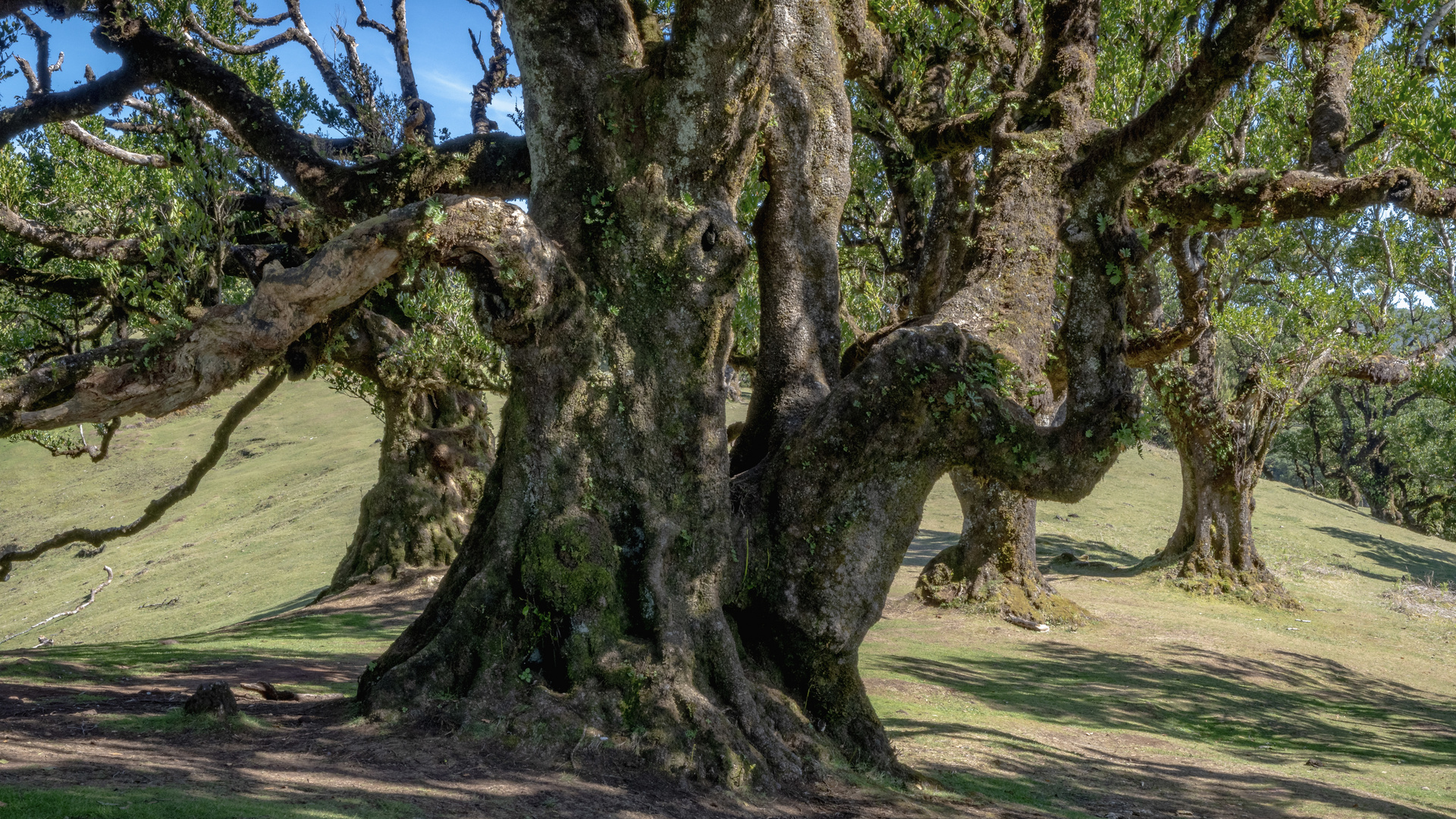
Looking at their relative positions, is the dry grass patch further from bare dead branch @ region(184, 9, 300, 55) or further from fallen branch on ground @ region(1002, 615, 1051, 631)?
bare dead branch @ region(184, 9, 300, 55)

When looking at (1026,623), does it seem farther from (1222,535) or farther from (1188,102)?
(1188,102)

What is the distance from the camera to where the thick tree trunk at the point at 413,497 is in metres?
16.6

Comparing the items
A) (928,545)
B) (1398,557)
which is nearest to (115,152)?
(928,545)

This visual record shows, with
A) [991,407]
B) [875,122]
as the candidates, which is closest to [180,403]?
[991,407]

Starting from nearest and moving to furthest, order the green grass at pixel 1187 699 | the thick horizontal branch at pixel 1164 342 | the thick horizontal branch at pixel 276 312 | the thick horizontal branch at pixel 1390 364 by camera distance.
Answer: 1. the thick horizontal branch at pixel 276 312
2. the green grass at pixel 1187 699
3. the thick horizontal branch at pixel 1164 342
4. the thick horizontal branch at pixel 1390 364

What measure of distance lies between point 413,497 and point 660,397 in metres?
11.1

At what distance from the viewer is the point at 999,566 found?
16.4m

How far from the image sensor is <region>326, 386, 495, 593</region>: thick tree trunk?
16.6 meters

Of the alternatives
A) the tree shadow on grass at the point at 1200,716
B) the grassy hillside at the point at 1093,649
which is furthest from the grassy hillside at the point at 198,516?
the tree shadow on grass at the point at 1200,716

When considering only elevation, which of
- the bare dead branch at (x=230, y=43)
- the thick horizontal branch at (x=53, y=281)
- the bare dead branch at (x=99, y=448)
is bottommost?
the bare dead branch at (x=99, y=448)

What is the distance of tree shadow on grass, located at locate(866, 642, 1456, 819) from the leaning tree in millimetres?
2332

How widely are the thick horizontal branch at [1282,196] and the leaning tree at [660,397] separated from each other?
196 centimetres

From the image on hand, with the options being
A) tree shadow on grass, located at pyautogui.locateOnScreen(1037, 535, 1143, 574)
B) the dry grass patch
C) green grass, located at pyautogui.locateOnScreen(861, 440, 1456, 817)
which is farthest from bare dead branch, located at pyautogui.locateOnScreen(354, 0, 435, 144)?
the dry grass patch

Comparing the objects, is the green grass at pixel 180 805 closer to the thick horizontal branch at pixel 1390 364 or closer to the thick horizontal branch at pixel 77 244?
the thick horizontal branch at pixel 77 244
